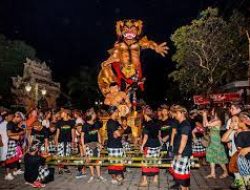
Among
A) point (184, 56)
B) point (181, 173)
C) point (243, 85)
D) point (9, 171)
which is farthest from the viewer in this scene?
point (184, 56)

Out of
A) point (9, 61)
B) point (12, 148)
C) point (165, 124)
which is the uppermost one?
point (9, 61)

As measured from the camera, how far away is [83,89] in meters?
65.8

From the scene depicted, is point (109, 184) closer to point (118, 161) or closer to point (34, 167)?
point (118, 161)

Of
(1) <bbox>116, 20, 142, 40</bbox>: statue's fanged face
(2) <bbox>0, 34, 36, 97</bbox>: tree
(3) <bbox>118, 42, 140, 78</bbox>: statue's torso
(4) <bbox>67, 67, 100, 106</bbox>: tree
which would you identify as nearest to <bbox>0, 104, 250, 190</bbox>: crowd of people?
(3) <bbox>118, 42, 140, 78</bbox>: statue's torso

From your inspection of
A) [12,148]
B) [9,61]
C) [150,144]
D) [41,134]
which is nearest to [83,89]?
[9,61]

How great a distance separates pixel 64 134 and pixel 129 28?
8.13m

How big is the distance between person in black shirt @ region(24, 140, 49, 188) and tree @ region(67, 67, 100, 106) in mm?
54209

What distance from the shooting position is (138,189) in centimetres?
986

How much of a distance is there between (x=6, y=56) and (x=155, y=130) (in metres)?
39.4

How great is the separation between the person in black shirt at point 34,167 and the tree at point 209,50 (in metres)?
26.4

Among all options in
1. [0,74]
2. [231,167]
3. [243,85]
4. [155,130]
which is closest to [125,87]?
[155,130]

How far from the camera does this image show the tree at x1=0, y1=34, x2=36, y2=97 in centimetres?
4388

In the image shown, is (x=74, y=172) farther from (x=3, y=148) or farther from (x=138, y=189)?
(x=138, y=189)

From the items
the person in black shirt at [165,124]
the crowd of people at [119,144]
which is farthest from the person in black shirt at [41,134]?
the person in black shirt at [165,124]
